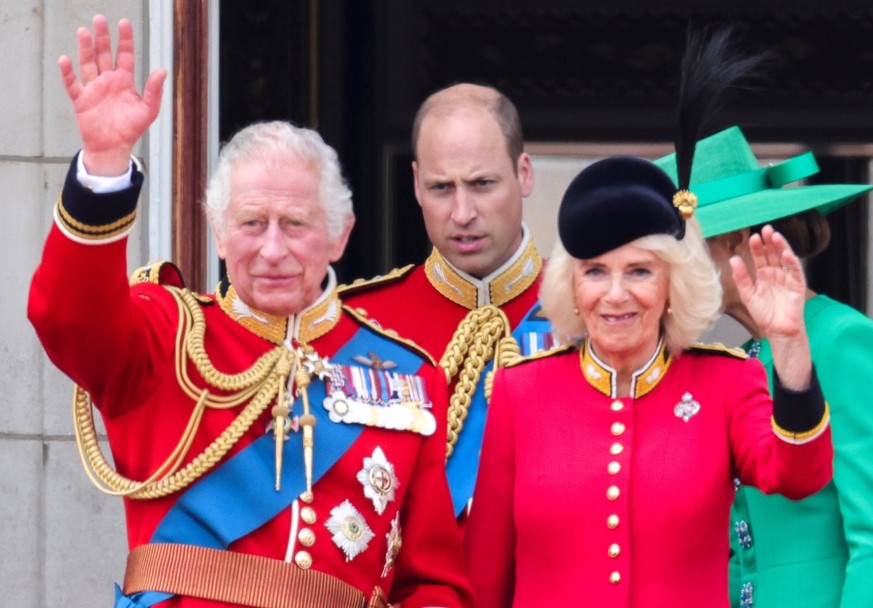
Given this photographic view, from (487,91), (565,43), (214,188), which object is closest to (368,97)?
(565,43)

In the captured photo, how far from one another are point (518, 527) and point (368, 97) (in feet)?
10.1

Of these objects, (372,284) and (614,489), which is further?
(372,284)

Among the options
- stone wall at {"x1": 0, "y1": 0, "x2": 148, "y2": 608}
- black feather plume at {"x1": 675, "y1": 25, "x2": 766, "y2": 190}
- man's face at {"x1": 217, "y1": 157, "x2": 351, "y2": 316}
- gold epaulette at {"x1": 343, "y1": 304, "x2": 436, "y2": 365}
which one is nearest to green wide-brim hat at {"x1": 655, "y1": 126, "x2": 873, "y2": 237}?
black feather plume at {"x1": 675, "y1": 25, "x2": 766, "y2": 190}

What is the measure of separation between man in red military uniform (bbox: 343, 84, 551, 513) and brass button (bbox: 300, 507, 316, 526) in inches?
28.3

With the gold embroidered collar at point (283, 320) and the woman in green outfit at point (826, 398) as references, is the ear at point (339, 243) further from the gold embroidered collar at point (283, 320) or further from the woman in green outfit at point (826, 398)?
the woman in green outfit at point (826, 398)

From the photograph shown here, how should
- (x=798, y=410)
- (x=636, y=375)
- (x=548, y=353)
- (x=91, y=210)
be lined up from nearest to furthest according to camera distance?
(x=91, y=210) < (x=798, y=410) < (x=636, y=375) < (x=548, y=353)

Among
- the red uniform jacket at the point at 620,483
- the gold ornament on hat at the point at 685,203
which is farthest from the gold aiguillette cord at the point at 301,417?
the gold ornament on hat at the point at 685,203

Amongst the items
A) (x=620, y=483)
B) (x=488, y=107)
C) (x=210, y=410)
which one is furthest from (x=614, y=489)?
(x=488, y=107)

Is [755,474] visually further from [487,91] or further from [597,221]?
[487,91]

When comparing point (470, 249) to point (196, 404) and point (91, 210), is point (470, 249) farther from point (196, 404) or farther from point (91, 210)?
point (91, 210)

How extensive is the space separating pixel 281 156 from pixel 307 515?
1.93ft

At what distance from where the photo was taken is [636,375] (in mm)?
3283

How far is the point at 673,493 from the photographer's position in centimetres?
318

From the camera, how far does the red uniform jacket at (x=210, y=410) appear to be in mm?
2879
